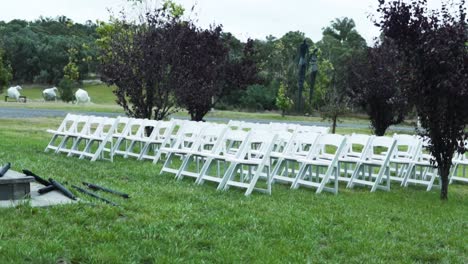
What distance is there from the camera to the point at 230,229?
6.19 meters

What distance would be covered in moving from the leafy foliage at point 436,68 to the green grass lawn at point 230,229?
1102 millimetres

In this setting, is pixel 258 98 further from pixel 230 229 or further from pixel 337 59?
pixel 230 229

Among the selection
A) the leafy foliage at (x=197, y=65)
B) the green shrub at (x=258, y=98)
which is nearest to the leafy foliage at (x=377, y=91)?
the leafy foliage at (x=197, y=65)

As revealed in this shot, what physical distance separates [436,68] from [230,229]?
4.60 meters

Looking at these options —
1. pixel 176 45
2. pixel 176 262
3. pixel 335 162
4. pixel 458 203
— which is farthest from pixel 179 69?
pixel 176 262

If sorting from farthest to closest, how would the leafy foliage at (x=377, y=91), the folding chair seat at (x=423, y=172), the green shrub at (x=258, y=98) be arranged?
1. the green shrub at (x=258, y=98)
2. the leafy foliage at (x=377, y=91)
3. the folding chair seat at (x=423, y=172)

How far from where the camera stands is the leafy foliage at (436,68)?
8.98 m

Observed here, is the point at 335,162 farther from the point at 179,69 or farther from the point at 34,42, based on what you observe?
the point at 34,42

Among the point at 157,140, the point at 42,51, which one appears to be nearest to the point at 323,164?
the point at 157,140

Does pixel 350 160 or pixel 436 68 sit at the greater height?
pixel 436 68

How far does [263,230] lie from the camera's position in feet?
20.5

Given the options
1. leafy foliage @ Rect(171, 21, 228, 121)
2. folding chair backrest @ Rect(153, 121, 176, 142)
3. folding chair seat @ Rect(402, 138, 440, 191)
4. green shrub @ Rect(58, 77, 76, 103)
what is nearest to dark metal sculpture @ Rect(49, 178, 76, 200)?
folding chair backrest @ Rect(153, 121, 176, 142)

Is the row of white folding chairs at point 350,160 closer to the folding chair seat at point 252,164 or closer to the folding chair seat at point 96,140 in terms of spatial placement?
the folding chair seat at point 252,164

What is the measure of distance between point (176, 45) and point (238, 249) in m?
12.6
